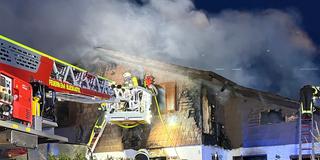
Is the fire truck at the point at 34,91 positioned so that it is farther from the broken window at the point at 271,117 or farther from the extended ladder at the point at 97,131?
the broken window at the point at 271,117

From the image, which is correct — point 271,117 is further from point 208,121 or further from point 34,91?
point 34,91

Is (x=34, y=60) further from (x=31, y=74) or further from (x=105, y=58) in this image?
(x=105, y=58)

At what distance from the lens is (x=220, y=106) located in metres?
13.0

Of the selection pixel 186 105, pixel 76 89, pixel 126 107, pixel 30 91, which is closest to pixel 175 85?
pixel 186 105

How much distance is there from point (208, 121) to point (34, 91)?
7.48m

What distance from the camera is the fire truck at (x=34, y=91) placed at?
14.9ft

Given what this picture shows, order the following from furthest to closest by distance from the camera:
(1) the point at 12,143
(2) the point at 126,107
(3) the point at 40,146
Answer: (2) the point at 126,107
(3) the point at 40,146
(1) the point at 12,143

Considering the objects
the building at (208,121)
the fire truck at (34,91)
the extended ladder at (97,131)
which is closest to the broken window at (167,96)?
the building at (208,121)

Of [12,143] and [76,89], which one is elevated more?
[76,89]

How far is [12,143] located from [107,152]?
9.27m

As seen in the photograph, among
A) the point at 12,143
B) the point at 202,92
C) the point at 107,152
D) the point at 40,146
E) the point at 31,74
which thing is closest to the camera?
the point at 12,143

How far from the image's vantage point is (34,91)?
560 centimetres

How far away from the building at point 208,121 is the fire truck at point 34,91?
3.00m

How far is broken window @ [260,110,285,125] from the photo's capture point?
12258 mm
